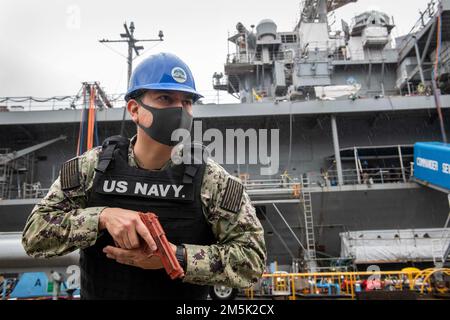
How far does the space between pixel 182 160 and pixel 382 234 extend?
10.4 meters

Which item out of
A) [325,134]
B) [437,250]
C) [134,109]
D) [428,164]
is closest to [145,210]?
[134,109]

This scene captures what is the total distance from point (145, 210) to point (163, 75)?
596 millimetres

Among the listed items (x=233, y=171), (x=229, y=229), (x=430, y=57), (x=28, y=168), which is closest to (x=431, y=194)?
(x=233, y=171)

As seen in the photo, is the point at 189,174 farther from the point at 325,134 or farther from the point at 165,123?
the point at 325,134

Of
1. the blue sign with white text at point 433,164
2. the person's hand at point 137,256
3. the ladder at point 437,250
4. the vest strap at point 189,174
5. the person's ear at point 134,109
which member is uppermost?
the blue sign with white text at point 433,164

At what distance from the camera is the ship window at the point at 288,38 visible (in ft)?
66.5

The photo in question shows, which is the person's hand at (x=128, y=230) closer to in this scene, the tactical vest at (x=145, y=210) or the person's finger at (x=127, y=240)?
the person's finger at (x=127, y=240)

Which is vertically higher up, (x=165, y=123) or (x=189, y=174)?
(x=165, y=123)

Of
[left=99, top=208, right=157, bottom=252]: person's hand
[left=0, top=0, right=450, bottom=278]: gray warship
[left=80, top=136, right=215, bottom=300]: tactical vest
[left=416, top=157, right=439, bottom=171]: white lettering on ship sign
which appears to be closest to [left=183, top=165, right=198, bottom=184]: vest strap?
[left=80, top=136, right=215, bottom=300]: tactical vest

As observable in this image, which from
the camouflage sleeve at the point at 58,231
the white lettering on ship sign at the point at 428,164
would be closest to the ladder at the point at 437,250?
the white lettering on ship sign at the point at 428,164

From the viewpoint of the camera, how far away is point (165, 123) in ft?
4.75

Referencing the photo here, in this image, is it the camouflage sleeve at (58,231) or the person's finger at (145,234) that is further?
the camouflage sleeve at (58,231)

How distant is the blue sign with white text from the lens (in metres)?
9.49

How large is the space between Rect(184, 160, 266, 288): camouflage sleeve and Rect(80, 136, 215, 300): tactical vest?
7cm
